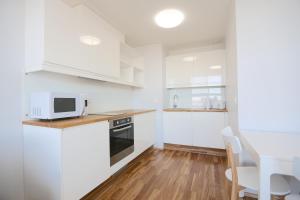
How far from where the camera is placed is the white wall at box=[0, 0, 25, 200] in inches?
54.4

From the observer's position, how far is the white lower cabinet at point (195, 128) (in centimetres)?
283

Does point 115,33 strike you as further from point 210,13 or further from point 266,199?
point 266,199

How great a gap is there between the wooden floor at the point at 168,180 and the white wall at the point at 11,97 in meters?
0.75

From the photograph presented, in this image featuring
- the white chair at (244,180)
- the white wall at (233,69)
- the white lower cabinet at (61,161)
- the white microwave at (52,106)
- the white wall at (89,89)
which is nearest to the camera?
the white chair at (244,180)

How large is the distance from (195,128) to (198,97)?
808 millimetres

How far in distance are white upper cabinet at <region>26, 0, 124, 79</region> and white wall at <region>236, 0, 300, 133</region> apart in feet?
5.67

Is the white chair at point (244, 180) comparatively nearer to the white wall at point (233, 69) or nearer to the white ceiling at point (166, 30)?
the white wall at point (233, 69)

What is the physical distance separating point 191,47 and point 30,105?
3247 mm

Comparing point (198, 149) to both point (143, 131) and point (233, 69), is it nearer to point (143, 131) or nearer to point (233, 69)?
point (143, 131)

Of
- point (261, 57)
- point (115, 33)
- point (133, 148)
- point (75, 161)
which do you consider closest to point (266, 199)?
point (261, 57)

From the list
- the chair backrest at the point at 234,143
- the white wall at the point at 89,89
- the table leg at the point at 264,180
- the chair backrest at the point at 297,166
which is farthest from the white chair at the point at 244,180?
the white wall at the point at 89,89

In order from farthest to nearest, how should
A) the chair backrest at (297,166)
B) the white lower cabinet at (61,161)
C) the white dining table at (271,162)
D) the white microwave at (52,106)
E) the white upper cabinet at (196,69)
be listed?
the white upper cabinet at (196,69), the white microwave at (52,106), the white lower cabinet at (61,161), the white dining table at (271,162), the chair backrest at (297,166)

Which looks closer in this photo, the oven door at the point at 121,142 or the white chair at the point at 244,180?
the white chair at the point at 244,180

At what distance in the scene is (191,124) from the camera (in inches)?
119
